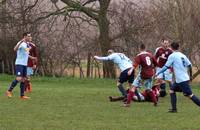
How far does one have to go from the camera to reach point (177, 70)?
14766 millimetres

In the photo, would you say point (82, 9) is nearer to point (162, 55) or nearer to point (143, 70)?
point (162, 55)

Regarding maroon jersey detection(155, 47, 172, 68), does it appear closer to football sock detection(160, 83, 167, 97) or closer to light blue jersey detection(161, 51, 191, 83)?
football sock detection(160, 83, 167, 97)

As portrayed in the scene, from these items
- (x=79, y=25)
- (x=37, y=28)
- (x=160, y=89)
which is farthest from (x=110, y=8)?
(x=160, y=89)

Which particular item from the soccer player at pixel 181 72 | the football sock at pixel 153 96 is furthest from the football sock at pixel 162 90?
the soccer player at pixel 181 72

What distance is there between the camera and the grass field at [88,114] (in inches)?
475

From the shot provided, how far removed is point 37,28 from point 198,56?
9861 millimetres

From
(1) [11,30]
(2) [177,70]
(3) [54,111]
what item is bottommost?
(3) [54,111]

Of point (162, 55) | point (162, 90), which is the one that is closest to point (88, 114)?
point (162, 55)

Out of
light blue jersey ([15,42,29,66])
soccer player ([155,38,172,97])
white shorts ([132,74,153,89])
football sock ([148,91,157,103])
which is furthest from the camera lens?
soccer player ([155,38,172,97])

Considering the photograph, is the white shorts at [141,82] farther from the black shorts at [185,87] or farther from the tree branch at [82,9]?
the tree branch at [82,9]

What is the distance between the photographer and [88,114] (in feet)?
46.5

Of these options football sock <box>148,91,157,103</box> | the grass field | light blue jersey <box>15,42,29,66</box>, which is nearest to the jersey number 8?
football sock <box>148,91,157,103</box>

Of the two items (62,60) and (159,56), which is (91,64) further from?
(159,56)

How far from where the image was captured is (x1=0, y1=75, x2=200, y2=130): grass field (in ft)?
39.5
